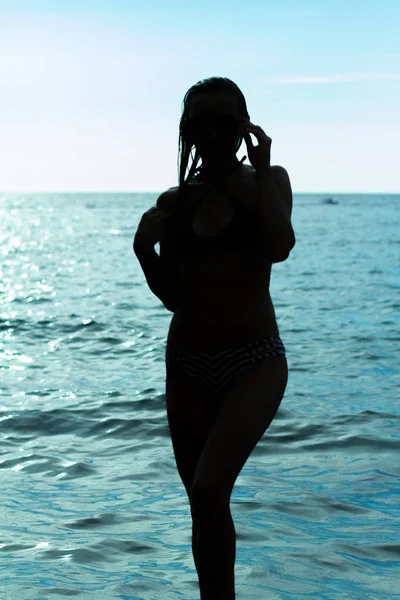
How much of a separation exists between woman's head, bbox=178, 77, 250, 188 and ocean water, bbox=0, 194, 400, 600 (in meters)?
2.48

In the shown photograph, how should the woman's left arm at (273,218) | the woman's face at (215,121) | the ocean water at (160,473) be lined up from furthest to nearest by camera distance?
the ocean water at (160,473) → the woman's face at (215,121) → the woman's left arm at (273,218)

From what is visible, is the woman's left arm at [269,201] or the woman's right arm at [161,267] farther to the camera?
the woman's right arm at [161,267]

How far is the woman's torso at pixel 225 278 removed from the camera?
11.1 feet

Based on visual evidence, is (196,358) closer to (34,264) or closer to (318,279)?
(318,279)

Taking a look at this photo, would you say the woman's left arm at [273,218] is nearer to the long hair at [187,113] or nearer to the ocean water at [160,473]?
the long hair at [187,113]

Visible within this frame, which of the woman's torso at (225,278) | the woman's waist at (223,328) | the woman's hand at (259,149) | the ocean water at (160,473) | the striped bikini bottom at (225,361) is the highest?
the woman's hand at (259,149)

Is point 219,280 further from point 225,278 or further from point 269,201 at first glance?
point 269,201

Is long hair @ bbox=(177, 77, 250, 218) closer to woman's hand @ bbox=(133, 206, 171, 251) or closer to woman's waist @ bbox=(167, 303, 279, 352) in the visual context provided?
woman's hand @ bbox=(133, 206, 171, 251)

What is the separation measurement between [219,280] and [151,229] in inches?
13.2

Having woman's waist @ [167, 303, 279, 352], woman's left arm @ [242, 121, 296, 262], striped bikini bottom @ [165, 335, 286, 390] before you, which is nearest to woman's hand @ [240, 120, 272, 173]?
woman's left arm @ [242, 121, 296, 262]

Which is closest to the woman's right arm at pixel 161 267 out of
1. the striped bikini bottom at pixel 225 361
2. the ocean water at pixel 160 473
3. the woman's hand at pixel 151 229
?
the woman's hand at pixel 151 229

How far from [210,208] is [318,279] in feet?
86.9

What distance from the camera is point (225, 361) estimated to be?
3350 millimetres

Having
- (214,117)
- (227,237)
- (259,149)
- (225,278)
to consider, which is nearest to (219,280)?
(225,278)
